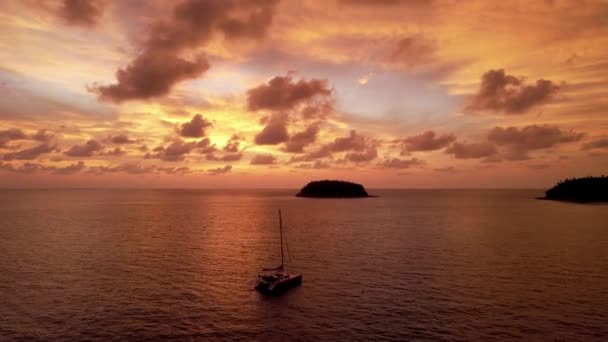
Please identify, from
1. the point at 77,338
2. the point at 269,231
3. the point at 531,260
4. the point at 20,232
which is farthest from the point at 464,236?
the point at 20,232

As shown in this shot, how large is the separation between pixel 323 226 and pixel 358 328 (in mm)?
91073

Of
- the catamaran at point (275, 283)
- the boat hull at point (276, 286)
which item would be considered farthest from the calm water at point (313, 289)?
the catamaran at point (275, 283)

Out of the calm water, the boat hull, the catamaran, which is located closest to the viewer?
the calm water

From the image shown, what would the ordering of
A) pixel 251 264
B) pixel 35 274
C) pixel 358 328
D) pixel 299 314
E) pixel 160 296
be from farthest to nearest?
pixel 251 264
pixel 35 274
pixel 160 296
pixel 299 314
pixel 358 328

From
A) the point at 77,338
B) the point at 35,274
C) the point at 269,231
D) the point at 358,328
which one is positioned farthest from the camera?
the point at 269,231

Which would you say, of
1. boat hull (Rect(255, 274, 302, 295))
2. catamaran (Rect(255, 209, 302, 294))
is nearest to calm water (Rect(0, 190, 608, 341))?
boat hull (Rect(255, 274, 302, 295))

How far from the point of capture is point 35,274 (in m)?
61.5

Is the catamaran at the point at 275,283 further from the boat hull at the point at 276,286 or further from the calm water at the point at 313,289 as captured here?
the calm water at the point at 313,289

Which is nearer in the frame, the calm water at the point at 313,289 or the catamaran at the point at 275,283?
the calm water at the point at 313,289

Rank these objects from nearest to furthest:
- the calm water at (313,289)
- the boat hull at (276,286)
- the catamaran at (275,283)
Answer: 1. the calm water at (313,289)
2. the boat hull at (276,286)
3. the catamaran at (275,283)

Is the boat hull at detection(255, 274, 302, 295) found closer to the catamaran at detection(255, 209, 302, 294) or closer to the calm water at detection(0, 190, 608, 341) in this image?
the catamaran at detection(255, 209, 302, 294)

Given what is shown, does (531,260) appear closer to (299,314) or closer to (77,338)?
(299,314)

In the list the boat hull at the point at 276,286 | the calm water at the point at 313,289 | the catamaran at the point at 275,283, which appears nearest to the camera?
the calm water at the point at 313,289

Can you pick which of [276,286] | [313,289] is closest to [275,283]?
[276,286]
